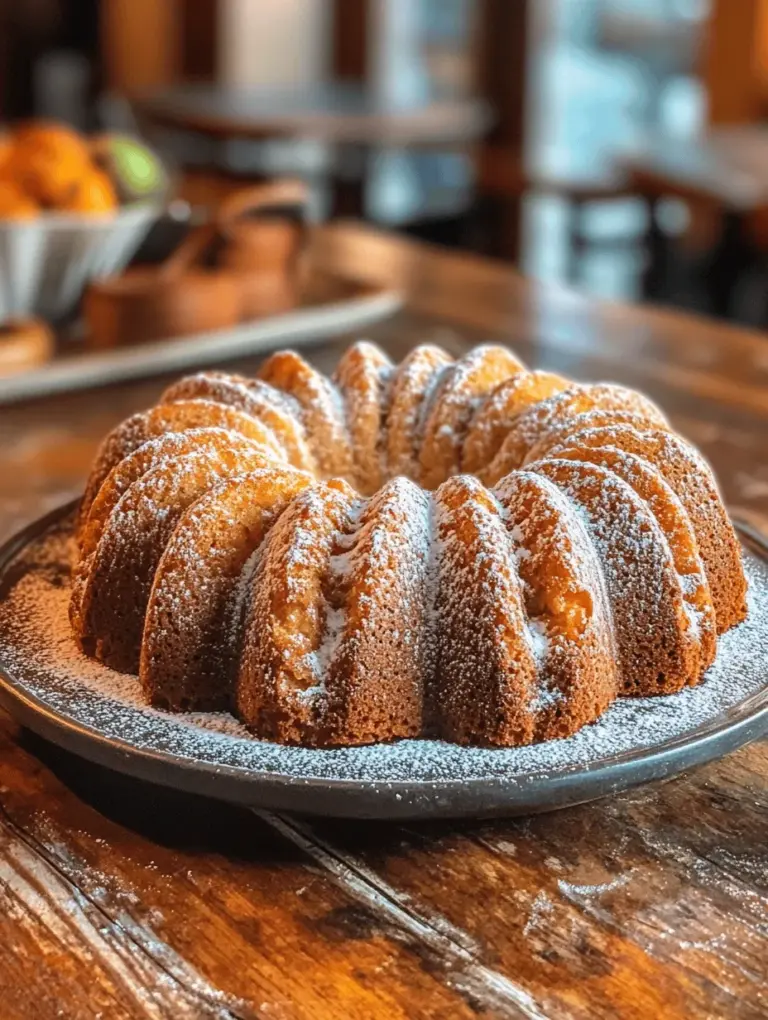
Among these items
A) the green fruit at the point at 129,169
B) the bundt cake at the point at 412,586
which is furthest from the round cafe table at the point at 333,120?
the bundt cake at the point at 412,586

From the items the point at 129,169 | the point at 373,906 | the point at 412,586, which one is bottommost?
the point at 373,906

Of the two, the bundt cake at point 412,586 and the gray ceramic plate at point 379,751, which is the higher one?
the bundt cake at point 412,586

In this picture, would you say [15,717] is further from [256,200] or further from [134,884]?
[256,200]

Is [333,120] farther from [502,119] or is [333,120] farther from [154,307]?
[154,307]

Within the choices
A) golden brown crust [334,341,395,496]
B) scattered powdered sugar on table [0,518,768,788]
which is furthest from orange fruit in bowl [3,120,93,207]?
scattered powdered sugar on table [0,518,768,788]

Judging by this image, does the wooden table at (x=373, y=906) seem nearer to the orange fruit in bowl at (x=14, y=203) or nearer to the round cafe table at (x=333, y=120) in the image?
the orange fruit in bowl at (x=14, y=203)

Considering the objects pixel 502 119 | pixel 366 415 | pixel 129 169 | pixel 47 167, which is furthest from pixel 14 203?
pixel 502 119

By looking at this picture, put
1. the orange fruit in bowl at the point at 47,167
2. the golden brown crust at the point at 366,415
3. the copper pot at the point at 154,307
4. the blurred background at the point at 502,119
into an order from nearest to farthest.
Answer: the golden brown crust at the point at 366,415 < the copper pot at the point at 154,307 < the orange fruit in bowl at the point at 47,167 < the blurred background at the point at 502,119
